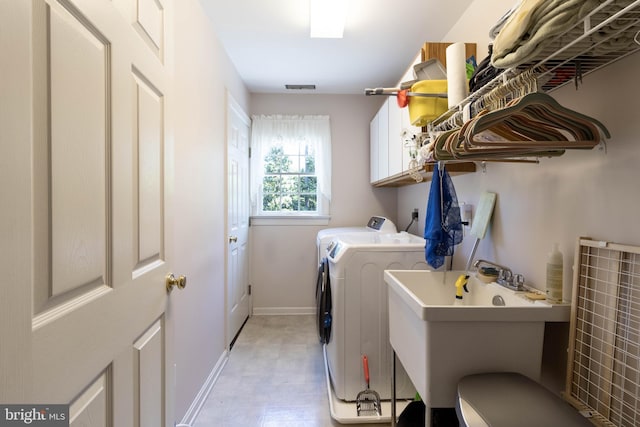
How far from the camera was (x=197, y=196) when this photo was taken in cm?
188

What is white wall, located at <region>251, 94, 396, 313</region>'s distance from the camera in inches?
133

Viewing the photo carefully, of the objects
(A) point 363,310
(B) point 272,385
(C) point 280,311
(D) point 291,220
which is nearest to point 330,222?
(D) point 291,220

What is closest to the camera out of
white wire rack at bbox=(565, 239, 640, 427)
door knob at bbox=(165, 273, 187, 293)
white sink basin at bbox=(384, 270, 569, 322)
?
white wire rack at bbox=(565, 239, 640, 427)

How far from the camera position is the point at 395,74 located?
9.43 feet

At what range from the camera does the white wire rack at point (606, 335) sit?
2.73 ft

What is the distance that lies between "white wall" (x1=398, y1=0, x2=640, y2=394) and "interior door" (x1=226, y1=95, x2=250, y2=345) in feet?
6.29

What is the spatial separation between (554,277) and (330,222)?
2.47 m

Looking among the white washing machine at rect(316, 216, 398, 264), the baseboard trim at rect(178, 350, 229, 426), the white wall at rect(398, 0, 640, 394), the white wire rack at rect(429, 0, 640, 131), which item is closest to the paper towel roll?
the white wire rack at rect(429, 0, 640, 131)

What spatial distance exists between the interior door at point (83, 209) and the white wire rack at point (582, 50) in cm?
103

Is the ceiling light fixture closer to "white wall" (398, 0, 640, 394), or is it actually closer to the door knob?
"white wall" (398, 0, 640, 394)

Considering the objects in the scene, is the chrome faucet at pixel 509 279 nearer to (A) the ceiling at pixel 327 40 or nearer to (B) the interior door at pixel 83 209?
(B) the interior door at pixel 83 209

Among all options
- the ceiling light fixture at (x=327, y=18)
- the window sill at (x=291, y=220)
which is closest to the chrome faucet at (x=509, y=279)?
the ceiling light fixture at (x=327, y=18)

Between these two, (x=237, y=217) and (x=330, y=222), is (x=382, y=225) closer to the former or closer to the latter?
(x=330, y=222)

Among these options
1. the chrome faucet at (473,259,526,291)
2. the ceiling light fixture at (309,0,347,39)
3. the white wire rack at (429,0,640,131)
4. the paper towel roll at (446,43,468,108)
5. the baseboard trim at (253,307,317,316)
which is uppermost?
the ceiling light fixture at (309,0,347,39)
